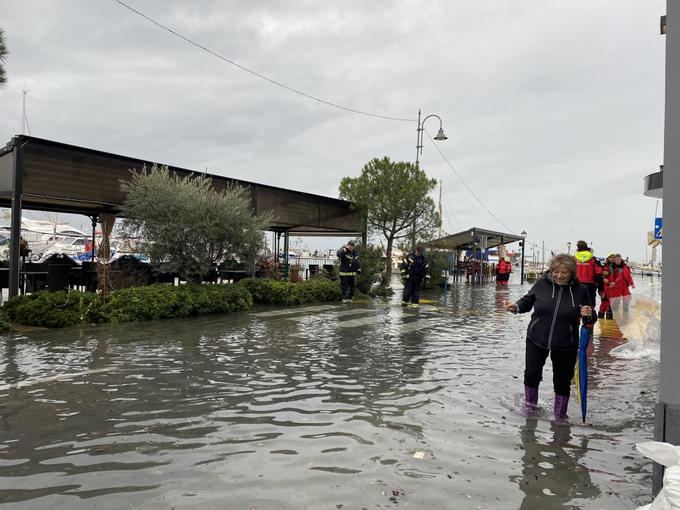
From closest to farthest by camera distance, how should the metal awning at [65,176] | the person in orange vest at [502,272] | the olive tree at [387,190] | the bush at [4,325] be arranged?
1. the bush at [4,325]
2. the metal awning at [65,176]
3. the olive tree at [387,190]
4. the person in orange vest at [502,272]

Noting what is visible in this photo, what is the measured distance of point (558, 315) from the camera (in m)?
5.09

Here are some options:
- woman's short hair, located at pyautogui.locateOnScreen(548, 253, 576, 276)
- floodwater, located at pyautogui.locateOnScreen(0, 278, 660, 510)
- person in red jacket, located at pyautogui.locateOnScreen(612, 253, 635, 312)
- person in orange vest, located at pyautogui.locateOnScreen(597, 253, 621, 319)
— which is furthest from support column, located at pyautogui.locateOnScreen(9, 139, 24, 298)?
person in red jacket, located at pyautogui.locateOnScreen(612, 253, 635, 312)

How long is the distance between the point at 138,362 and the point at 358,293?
1249 cm

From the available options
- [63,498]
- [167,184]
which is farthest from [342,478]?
[167,184]

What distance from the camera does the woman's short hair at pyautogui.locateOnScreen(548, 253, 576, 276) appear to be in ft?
16.8

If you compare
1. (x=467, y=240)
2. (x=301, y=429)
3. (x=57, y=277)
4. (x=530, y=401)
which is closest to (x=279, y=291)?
(x=57, y=277)

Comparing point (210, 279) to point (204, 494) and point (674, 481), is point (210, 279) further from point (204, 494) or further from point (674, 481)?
point (674, 481)

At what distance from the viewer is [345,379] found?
21.7ft

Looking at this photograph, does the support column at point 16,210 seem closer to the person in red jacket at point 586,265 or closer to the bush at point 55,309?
the bush at point 55,309

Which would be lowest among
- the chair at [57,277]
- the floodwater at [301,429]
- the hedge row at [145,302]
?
the floodwater at [301,429]

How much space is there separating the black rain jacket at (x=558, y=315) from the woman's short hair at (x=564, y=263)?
12 centimetres

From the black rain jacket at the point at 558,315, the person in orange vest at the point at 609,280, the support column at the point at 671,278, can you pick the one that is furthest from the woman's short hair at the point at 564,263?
the person in orange vest at the point at 609,280

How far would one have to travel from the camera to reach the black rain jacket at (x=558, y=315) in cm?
506

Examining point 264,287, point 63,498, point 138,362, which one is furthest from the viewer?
point 264,287
